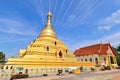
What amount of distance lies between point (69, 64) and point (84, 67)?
6.00 metres

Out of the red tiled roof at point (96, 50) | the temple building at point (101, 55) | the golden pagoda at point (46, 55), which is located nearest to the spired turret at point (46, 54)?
the golden pagoda at point (46, 55)

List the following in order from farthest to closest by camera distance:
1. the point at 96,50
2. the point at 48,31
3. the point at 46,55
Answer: the point at 96,50 < the point at 48,31 < the point at 46,55

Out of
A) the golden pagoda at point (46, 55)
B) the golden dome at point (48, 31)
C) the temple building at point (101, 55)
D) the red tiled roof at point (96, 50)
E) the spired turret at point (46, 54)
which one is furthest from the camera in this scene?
the red tiled roof at point (96, 50)

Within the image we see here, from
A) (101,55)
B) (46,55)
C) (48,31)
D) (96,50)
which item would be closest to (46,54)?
(46,55)

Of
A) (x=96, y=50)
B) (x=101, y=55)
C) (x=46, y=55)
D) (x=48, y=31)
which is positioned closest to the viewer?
(x=46, y=55)

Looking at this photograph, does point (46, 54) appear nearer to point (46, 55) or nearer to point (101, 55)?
point (46, 55)

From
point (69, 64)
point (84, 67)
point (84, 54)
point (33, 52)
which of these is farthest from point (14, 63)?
point (84, 54)

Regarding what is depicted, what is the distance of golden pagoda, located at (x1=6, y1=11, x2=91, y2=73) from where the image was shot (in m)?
34.7

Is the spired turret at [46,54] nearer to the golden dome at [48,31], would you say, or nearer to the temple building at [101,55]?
the golden dome at [48,31]

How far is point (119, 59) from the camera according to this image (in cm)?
5794

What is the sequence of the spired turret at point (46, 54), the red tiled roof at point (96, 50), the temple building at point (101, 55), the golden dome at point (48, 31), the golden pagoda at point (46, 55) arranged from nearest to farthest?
the golden pagoda at point (46, 55), the spired turret at point (46, 54), the golden dome at point (48, 31), the temple building at point (101, 55), the red tiled roof at point (96, 50)

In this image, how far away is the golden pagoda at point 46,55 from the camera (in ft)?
114

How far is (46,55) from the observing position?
40.3 m

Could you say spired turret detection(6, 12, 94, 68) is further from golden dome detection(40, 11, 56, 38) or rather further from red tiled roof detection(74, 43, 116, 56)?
red tiled roof detection(74, 43, 116, 56)
